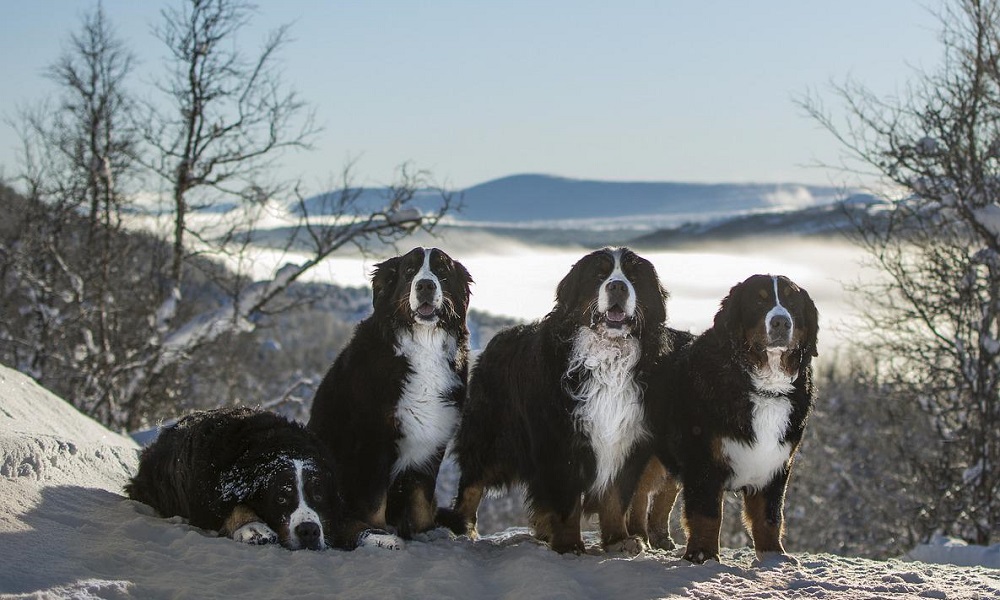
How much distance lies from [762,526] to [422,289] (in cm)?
297

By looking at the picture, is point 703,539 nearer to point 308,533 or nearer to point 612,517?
point 612,517

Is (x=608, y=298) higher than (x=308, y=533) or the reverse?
higher

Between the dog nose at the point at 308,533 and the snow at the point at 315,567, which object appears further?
the dog nose at the point at 308,533

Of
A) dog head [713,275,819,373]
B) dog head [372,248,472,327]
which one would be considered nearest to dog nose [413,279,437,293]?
dog head [372,248,472,327]

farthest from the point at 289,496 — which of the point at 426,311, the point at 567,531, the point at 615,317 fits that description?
the point at 615,317

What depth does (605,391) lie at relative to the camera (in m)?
7.46

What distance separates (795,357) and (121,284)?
2172cm

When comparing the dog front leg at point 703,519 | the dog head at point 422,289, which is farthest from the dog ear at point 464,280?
the dog front leg at point 703,519

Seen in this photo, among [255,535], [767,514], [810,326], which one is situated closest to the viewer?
[255,535]

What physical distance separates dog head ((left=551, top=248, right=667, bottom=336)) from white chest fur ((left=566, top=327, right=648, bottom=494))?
110mm

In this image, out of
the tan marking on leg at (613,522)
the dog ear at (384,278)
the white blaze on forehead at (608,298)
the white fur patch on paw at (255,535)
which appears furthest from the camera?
the dog ear at (384,278)

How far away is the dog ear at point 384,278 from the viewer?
7.94 m

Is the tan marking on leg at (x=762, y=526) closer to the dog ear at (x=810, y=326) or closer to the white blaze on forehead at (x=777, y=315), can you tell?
the dog ear at (x=810, y=326)

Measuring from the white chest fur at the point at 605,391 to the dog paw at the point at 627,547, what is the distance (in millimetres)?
590
